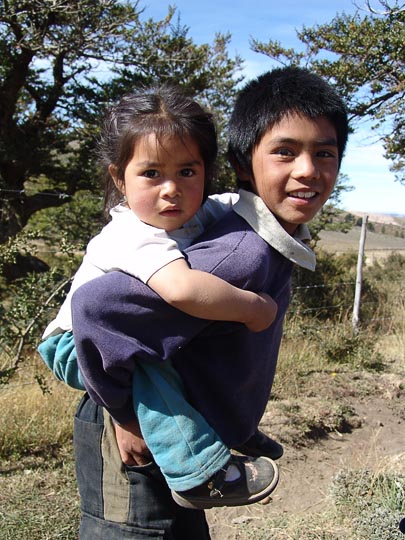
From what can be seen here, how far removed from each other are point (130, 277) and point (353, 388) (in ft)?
16.7

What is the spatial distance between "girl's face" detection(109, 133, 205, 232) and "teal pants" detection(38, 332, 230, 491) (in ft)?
1.12

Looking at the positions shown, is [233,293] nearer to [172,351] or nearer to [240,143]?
[172,351]

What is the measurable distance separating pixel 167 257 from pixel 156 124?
0.34 m

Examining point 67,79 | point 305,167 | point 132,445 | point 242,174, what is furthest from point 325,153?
point 67,79

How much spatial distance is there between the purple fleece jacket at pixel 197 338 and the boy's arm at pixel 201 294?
3cm

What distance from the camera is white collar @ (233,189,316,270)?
133 centimetres

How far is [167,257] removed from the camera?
1.22m

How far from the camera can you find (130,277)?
1.24 meters

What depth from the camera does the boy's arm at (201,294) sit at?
1184mm

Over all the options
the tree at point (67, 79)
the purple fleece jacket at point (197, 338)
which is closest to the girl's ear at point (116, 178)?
the purple fleece jacket at point (197, 338)

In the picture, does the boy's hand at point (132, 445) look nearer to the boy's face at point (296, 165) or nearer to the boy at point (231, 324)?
the boy at point (231, 324)

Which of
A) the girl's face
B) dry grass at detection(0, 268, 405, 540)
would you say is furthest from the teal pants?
dry grass at detection(0, 268, 405, 540)

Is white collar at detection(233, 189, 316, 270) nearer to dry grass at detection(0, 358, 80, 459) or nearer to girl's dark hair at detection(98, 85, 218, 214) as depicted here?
girl's dark hair at detection(98, 85, 218, 214)

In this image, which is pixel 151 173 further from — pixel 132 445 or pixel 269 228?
pixel 132 445
